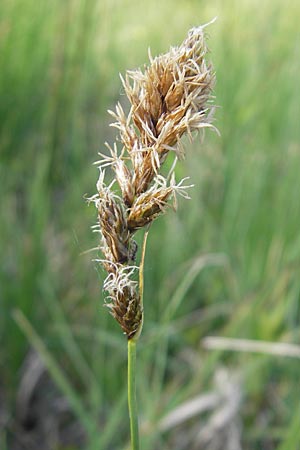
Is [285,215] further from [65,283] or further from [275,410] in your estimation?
[65,283]

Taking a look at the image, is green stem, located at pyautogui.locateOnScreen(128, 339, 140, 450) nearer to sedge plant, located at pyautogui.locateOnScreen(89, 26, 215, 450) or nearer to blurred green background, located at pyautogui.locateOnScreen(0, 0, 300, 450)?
sedge plant, located at pyautogui.locateOnScreen(89, 26, 215, 450)

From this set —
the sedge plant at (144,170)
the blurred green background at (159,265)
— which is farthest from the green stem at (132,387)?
the blurred green background at (159,265)

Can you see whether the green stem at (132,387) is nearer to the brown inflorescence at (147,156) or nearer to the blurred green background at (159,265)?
the brown inflorescence at (147,156)

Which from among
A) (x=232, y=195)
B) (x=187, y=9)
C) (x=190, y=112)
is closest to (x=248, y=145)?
(x=232, y=195)

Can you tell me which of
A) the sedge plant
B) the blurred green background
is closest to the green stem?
the sedge plant

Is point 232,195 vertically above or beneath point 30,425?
above
